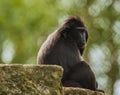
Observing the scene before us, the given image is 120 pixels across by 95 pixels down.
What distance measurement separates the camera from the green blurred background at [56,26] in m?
24.7

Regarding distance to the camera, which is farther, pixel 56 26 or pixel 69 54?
pixel 56 26

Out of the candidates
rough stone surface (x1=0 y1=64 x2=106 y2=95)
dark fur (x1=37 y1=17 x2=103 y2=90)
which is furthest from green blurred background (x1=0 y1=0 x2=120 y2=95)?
rough stone surface (x1=0 y1=64 x2=106 y2=95)

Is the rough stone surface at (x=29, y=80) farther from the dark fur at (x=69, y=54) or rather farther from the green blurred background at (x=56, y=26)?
the green blurred background at (x=56, y=26)

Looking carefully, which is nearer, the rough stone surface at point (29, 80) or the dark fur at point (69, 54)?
the rough stone surface at point (29, 80)

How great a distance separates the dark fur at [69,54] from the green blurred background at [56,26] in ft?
39.3

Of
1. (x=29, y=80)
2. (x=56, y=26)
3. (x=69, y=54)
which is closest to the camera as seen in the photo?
(x=29, y=80)

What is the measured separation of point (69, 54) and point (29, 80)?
12.4 ft

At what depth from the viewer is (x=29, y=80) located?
780 cm

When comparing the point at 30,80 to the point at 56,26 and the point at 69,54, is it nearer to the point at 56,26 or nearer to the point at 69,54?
the point at 69,54

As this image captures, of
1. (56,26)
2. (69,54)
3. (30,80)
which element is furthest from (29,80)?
(56,26)

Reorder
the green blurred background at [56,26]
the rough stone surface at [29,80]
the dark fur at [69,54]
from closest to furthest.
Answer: the rough stone surface at [29,80], the dark fur at [69,54], the green blurred background at [56,26]

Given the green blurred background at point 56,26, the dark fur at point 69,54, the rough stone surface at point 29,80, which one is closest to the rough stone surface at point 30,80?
the rough stone surface at point 29,80

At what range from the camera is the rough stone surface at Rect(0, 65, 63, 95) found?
763cm

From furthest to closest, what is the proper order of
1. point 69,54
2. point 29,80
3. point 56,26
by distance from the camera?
point 56,26, point 69,54, point 29,80
